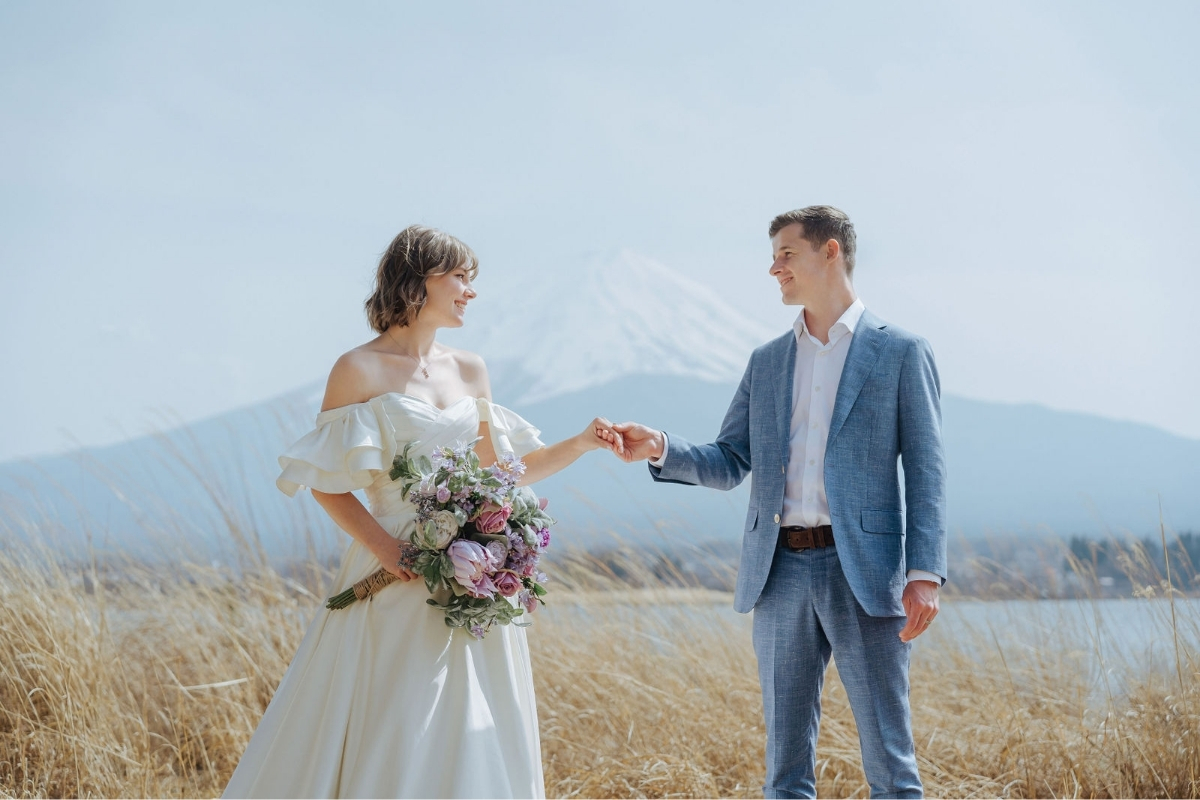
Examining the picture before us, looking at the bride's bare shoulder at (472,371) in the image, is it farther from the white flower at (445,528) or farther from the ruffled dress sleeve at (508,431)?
the white flower at (445,528)

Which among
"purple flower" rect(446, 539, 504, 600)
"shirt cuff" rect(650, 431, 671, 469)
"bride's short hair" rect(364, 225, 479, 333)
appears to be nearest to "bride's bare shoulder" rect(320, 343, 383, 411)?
"bride's short hair" rect(364, 225, 479, 333)

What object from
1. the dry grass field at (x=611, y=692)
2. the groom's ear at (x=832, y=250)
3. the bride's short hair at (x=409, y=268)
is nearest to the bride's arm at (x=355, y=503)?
the bride's short hair at (x=409, y=268)

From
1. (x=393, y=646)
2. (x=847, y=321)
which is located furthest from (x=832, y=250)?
(x=393, y=646)

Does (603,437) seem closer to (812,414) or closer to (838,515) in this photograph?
(812,414)

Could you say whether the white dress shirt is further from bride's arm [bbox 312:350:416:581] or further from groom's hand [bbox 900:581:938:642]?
bride's arm [bbox 312:350:416:581]

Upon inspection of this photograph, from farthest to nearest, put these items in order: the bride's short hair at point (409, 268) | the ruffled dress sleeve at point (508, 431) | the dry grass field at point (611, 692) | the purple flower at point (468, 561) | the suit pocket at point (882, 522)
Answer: the dry grass field at point (611, 692), the ruffled dress sleeve at point (508, 431), the bride's short hair at point (409, 268), the suit pocket at point (882, 522), the purple flower at point (468, 561)

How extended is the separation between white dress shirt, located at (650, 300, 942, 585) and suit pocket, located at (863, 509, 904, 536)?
106 mm

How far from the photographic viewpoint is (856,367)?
2586 millimetres

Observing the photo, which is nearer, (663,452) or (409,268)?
(409,268)

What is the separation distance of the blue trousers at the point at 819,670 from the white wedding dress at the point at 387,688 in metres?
0.64

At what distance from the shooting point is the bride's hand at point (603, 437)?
9.42ft

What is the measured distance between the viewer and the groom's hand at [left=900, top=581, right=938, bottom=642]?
2.38 metres

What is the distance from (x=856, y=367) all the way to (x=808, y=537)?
47 centimetres

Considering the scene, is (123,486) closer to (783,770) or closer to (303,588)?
(303,588)
